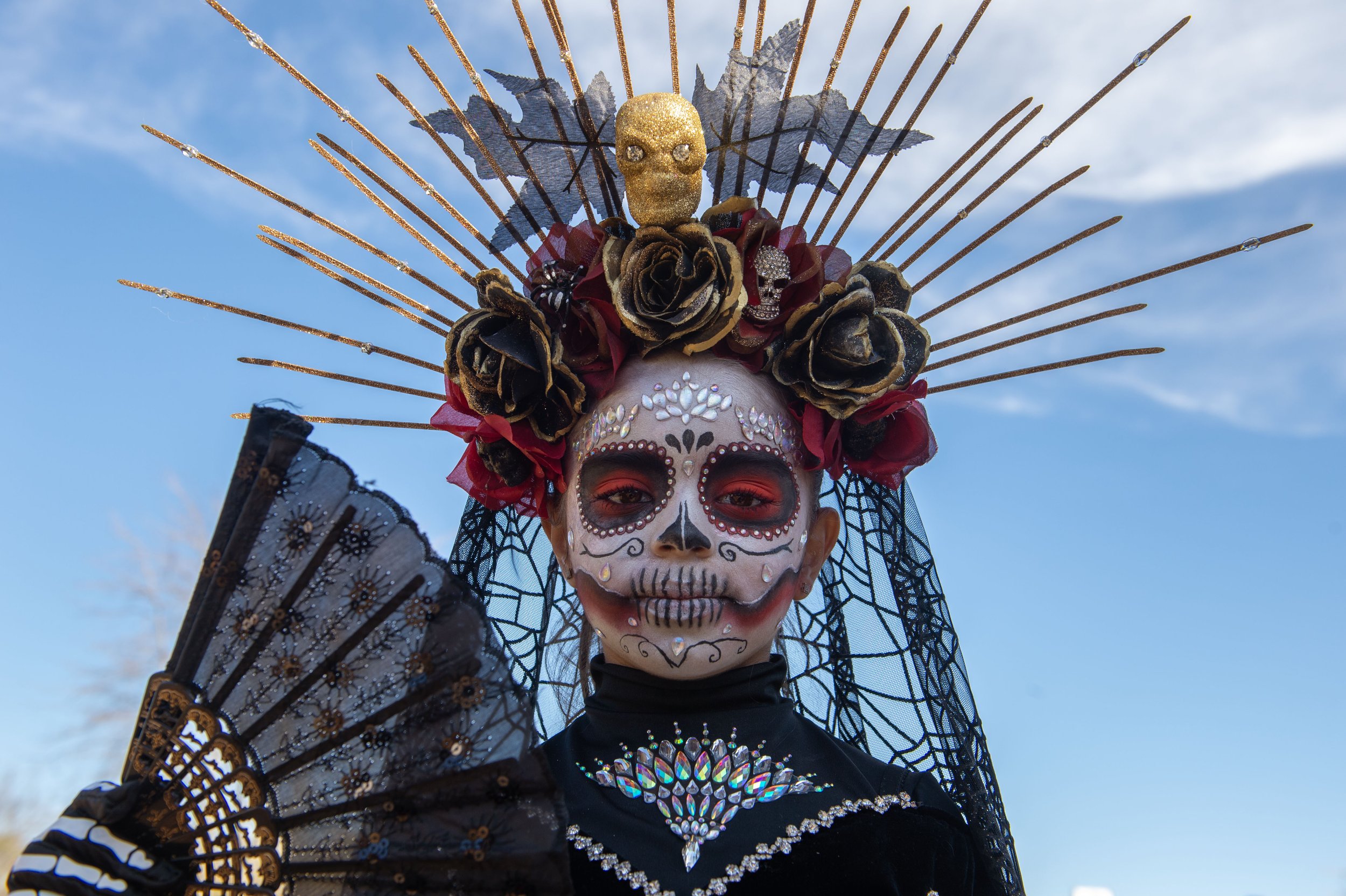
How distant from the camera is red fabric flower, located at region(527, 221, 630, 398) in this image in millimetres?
2688

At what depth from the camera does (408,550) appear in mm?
2086

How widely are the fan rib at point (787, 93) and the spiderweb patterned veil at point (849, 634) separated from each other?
2.81ft

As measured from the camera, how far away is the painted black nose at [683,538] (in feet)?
8.13

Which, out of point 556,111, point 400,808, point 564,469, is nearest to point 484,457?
point 564,469

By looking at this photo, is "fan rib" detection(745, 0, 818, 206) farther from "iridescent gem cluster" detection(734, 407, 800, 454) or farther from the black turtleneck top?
the black turtleneck top

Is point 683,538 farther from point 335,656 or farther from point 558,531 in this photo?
point 335,656

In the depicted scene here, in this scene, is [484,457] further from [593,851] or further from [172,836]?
Result: [172,836]

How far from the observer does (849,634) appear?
312 centimetres

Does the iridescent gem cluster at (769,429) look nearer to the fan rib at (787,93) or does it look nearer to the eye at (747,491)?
the eye at (747,491)

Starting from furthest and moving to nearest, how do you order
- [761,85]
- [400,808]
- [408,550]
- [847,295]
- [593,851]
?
1. [761,85]
2. [847,295]
3. [593,851]
4. [408,550]
5. [400,808]

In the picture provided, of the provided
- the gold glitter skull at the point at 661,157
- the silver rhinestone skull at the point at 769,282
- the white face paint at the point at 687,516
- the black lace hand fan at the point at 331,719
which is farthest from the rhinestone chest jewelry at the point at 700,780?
the gold glitter skull at the point at 661,157

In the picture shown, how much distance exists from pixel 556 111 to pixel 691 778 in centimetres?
164

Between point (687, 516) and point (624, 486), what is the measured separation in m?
0.18

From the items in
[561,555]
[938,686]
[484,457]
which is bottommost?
[938,686]
